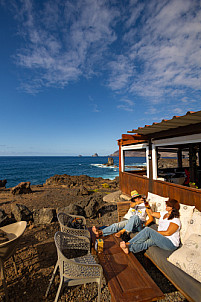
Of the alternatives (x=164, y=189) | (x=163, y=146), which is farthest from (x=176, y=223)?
(x=163, y=146)

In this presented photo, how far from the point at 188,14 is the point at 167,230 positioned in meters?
8.11

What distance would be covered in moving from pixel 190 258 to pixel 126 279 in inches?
41.0

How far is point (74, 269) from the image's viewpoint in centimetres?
211

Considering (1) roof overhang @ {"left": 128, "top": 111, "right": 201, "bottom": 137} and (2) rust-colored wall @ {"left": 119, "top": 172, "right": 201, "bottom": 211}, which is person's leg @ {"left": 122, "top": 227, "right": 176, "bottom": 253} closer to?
(2) rust-colored wall @ {"left": 119, "top": 172, "right": 201, "bottom": 211}

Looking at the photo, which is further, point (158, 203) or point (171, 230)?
point (158, 203)

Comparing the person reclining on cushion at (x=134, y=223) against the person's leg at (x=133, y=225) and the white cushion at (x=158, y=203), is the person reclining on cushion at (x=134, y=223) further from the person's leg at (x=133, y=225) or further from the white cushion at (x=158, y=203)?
the white cushion at (x=158, y=203)

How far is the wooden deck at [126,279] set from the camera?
175 centimetres

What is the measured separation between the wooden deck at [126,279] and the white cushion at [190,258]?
1.96ft

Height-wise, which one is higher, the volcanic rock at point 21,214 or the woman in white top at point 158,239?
the woman in white top at point 158,239

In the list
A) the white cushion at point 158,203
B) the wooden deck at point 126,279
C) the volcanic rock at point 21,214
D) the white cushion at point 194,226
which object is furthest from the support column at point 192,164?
the volcanic rock at point 21,214

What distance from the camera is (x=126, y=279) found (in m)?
1.99

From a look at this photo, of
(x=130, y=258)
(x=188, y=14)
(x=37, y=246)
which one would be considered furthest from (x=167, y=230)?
(x=188, y=14)

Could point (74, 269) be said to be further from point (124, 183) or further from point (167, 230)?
point (124, 183)

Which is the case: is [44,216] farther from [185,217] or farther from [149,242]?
[185,217]
